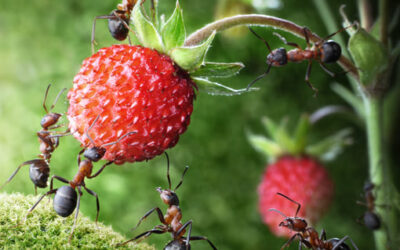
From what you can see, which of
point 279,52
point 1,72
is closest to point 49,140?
point 279,52

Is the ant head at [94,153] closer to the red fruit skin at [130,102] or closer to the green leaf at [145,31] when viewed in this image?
the red fruit skin at [130,102]

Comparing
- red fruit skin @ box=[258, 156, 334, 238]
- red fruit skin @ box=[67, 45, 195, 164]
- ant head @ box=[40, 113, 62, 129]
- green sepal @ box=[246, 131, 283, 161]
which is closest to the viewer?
red fruit skin @ box=[67, 45, 195, 164]

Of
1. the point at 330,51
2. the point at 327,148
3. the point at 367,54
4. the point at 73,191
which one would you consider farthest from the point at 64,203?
the point at 327,148

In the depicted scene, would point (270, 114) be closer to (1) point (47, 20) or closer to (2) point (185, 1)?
(2) point (185, 1)

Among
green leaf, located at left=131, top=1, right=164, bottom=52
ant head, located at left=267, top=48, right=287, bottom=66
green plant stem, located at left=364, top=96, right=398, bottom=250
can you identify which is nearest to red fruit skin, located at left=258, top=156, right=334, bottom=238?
green plant stem, located at left=364, top=96, right=398, bottom=250

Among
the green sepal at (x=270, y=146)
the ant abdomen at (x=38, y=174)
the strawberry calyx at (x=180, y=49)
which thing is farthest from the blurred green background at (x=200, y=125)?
the strawberry calyx at (x=180, y=49)

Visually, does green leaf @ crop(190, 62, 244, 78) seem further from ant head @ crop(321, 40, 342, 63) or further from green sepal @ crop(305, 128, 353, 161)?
green sepal @ crop(305, 128, 353, 161)

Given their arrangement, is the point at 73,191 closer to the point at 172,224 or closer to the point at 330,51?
the point at 172,224
